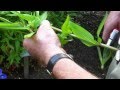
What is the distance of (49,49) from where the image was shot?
3.76ft

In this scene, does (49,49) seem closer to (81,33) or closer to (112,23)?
(81,33)

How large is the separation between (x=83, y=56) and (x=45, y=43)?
5.85ft

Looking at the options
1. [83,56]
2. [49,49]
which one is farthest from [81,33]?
[83,56]

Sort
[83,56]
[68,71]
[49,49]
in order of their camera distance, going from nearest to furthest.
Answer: [68,71]
[49,49]
[83,56]

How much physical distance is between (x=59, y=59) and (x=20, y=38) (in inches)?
49.0

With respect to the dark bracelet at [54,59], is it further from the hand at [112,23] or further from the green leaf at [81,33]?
the hand at [112,23]

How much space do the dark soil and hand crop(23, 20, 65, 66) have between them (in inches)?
59.3

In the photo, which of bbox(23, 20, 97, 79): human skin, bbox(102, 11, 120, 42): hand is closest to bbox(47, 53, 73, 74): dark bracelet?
bbox(23, 20, 97, 79): human skin

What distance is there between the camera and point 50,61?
1101mm

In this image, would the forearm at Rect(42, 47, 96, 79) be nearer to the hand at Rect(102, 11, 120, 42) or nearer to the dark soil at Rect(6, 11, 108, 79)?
the hand at Rect(102, 11, 120, 42)

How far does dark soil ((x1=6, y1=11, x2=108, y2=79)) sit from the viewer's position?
2.77 m
